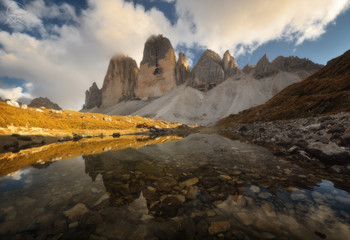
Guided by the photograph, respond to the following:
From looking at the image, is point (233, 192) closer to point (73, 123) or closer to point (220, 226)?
point (220, 226)

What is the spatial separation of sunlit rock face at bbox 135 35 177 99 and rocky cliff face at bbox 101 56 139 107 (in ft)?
86.9

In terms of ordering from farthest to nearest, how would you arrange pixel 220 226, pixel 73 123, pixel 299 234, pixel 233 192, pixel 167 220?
pixel 73 123 → pixel 233 192 → pixel 167 220 → pixel 220 226 → pixel 299 234

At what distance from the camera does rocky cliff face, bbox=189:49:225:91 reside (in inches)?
4486

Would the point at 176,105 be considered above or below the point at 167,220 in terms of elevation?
above

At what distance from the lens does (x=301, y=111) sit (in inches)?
869

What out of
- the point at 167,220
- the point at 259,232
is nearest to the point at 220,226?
the point at 259,232

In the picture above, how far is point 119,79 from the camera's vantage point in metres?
160

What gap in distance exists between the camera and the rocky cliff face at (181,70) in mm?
130075

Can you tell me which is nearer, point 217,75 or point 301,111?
point 301,111

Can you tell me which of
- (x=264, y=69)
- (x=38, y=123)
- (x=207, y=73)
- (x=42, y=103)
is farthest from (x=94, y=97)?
(x=264, y=69)

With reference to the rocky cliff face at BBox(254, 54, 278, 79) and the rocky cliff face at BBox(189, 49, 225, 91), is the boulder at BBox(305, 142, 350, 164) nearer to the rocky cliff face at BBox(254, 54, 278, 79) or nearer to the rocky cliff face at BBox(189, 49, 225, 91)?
the rocky cliff face at BBox(189, 49, 225, 91)

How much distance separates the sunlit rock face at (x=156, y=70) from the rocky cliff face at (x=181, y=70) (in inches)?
149

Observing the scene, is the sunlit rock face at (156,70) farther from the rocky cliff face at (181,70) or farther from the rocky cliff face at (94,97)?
the rocky cliff face at (94,97)

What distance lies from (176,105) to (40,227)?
90055 millimetres
